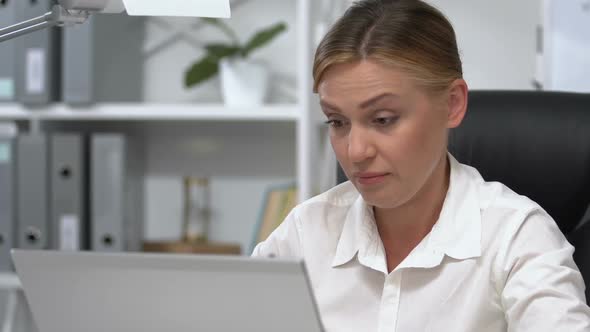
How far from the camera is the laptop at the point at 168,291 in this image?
2.21ft

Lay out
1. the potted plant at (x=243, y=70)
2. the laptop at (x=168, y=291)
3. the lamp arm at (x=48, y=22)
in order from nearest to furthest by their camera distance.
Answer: the laptop at (x=168, y=291)
the lamp arm at (x=48, y=22)
the potted plant at (x=243, y=70)

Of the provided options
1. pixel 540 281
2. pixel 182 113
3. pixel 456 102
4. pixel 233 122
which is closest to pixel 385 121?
pixel 456 102

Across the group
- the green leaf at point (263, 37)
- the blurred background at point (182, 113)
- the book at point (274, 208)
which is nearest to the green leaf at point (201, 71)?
the blurred background at point (182, 113)

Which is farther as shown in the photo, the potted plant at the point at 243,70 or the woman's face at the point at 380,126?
the potted plant at the point at 243,70

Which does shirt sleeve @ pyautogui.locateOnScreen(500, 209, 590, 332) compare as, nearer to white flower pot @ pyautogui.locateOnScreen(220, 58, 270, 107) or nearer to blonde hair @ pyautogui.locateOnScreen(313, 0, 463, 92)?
blonde hair @ pyautogui.locateOnScreen(313, 0, 463, 92)

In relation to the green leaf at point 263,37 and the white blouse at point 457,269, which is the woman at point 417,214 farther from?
the green leaf at point 263,37

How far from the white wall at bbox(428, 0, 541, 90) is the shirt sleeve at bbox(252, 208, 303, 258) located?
131 centimetres

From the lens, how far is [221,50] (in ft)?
7.64

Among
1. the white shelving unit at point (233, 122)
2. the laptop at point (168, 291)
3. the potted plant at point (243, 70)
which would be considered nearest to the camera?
the laptop at point (168, 291)

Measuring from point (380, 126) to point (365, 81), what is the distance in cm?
5

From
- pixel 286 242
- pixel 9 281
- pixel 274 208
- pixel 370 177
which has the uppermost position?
pixel 370 177

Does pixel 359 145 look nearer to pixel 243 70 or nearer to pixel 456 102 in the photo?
pixel 456 102

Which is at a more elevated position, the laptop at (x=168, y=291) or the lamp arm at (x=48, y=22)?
the lamp arm at (x=48, y=22)

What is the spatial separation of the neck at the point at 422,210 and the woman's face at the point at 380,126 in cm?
9
